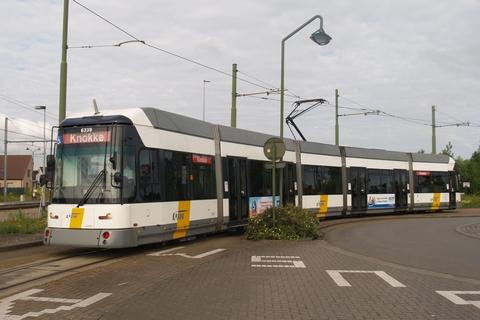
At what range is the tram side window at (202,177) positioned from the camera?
48.8ft

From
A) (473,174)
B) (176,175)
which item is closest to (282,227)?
(176,175)

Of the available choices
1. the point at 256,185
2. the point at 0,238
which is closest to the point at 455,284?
the point at 256,185

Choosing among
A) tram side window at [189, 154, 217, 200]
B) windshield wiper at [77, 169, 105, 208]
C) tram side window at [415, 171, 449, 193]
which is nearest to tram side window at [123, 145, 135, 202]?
windshield wiper at [77, 169, 105, 208]

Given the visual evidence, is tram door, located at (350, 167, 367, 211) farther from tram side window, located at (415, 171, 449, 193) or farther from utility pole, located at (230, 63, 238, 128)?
utility pole, located at (230, 63, 238, 128)

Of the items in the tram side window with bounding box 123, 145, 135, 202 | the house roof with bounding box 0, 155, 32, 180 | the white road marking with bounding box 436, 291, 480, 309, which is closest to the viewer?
the white road marking with bounding box 436, 291, 480, 309

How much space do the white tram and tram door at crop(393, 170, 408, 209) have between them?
928 centimetres

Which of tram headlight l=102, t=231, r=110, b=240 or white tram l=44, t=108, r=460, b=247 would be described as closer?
tram headlight l=102, t=231, r=110, b=240

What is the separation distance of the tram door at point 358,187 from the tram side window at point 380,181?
47cm

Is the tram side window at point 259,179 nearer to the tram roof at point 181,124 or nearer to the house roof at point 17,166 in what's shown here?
the tram roof at point 181,124

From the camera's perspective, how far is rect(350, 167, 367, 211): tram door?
27.3 meters

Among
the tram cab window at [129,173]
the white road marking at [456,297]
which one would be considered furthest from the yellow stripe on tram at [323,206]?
the white road marking at [456,297]

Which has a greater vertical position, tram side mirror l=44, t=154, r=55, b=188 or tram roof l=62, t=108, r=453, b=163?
tram roof l=62, t=108, r=453, b=163

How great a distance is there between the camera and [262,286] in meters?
8.54

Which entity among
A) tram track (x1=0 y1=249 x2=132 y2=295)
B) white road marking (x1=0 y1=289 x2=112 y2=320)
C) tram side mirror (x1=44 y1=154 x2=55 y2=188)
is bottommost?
white road marking (x1=0 y1=289 x2=112 y2=320)
